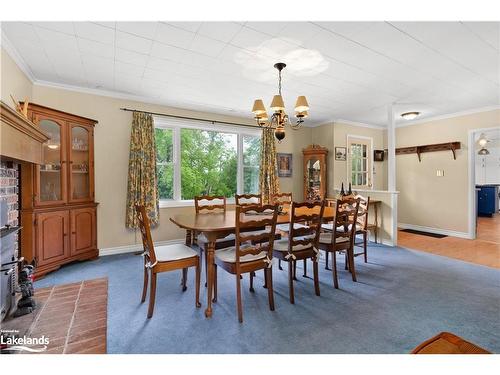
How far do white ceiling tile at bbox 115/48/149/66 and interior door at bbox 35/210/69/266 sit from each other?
195 centimetres

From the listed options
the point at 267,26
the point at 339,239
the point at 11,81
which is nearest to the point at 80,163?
the point at 11,81

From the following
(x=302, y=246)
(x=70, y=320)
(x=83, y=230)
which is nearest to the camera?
(x=70, y=320)

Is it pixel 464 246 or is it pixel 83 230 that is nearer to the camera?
pixel 83 230

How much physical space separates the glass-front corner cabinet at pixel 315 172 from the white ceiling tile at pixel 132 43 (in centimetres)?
374

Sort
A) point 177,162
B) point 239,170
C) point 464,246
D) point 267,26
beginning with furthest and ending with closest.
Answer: point 239,170 < point 177,162 < point 464,246 < point 267,26

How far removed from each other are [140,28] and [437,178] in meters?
5.87

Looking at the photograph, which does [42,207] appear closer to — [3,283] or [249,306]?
[3,283]

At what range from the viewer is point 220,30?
7.25 feet

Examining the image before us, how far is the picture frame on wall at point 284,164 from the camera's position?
17.7 ft

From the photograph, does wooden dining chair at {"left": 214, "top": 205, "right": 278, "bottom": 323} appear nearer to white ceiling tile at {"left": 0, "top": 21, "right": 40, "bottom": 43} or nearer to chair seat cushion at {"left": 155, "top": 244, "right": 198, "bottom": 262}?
chair seat cushion at {"left": 155, "top": 244, "right": 198, "bottom": 262}

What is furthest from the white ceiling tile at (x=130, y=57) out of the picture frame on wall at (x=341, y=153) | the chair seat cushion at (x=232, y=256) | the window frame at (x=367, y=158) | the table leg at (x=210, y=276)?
the window frame at (x=367, y=158)

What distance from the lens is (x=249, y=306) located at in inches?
88.7

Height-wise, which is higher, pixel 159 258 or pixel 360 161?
pixel 360 161

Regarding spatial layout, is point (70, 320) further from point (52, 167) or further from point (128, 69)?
point (128, 69)
